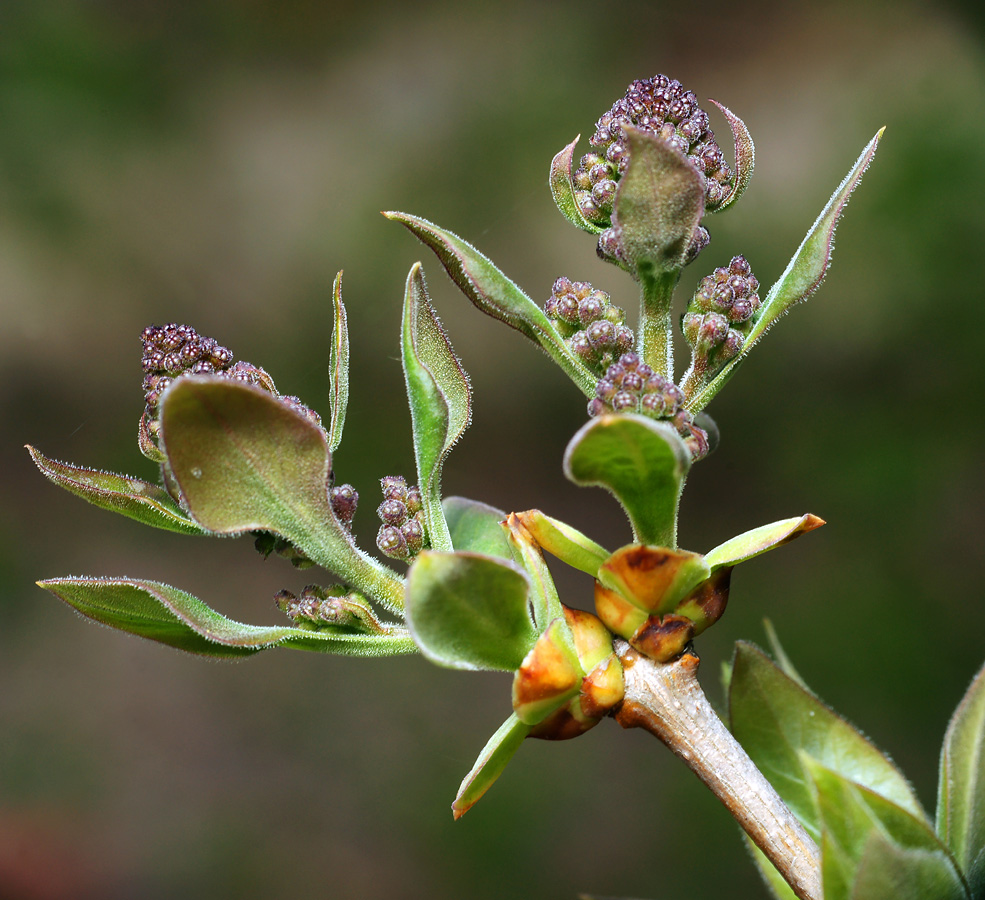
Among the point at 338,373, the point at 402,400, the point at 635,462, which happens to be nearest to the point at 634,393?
the point at 635,462

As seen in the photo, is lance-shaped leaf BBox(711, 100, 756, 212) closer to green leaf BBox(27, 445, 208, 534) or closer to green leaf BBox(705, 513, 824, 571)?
green leaf BBox(705, 513, 824, 571)

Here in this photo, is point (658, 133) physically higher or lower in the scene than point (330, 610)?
higher

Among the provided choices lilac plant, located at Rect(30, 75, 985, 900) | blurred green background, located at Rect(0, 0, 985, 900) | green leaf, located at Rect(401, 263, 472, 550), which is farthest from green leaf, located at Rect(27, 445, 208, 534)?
blurred green background, located at Rect(0, 0, 985, 900)

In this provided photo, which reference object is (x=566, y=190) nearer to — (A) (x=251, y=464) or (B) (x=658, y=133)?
(B) (x=658, y=133)

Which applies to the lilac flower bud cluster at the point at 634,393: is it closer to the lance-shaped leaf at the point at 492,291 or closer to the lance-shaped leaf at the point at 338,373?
the lance-shaped leaf at the point at 492,291

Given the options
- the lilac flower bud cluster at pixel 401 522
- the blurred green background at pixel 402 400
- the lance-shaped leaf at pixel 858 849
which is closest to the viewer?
the lance-shaped leaf at pixel 858 849

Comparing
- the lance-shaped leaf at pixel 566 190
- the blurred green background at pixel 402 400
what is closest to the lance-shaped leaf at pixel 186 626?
the lance-shaped leaf at pixel 566 190

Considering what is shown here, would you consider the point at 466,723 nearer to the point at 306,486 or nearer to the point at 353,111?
the point at 353,111
